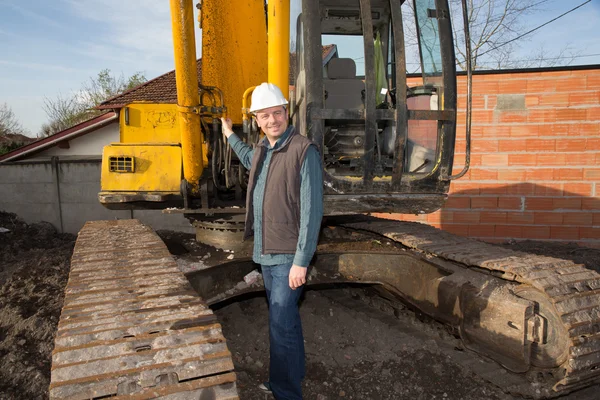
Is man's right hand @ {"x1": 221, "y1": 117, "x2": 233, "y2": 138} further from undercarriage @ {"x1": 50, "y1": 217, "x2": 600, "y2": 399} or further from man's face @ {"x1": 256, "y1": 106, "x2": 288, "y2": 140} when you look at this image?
undercarriage @ {"x1": 50, "y1": 217, "x2": 600, "y2": 399}

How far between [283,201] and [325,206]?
72cm

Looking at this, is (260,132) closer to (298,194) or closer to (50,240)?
(298,194)

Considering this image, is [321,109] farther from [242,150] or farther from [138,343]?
[138,343]

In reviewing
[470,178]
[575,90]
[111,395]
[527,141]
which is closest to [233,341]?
[111,395]

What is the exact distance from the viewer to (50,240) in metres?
9.09

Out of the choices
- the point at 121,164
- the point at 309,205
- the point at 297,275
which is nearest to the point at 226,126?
the point at 121,164

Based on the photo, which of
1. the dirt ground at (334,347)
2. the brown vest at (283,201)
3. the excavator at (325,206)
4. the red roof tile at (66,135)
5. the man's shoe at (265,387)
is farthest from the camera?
the red roof tile at (66,135)

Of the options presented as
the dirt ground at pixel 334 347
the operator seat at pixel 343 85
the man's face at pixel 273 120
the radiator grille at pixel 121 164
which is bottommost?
the dirt ground at pixel 334 347

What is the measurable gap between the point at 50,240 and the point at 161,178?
6692mm

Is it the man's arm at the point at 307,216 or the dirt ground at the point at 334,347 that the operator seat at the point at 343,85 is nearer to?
the man's arm at the point at 307,216

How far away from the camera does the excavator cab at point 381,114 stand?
9.94ft

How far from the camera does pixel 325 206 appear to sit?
3.19 meters

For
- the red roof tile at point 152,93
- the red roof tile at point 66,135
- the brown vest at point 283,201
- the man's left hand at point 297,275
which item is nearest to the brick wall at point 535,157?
the brown vest at point 283,201

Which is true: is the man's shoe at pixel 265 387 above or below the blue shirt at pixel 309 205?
below
